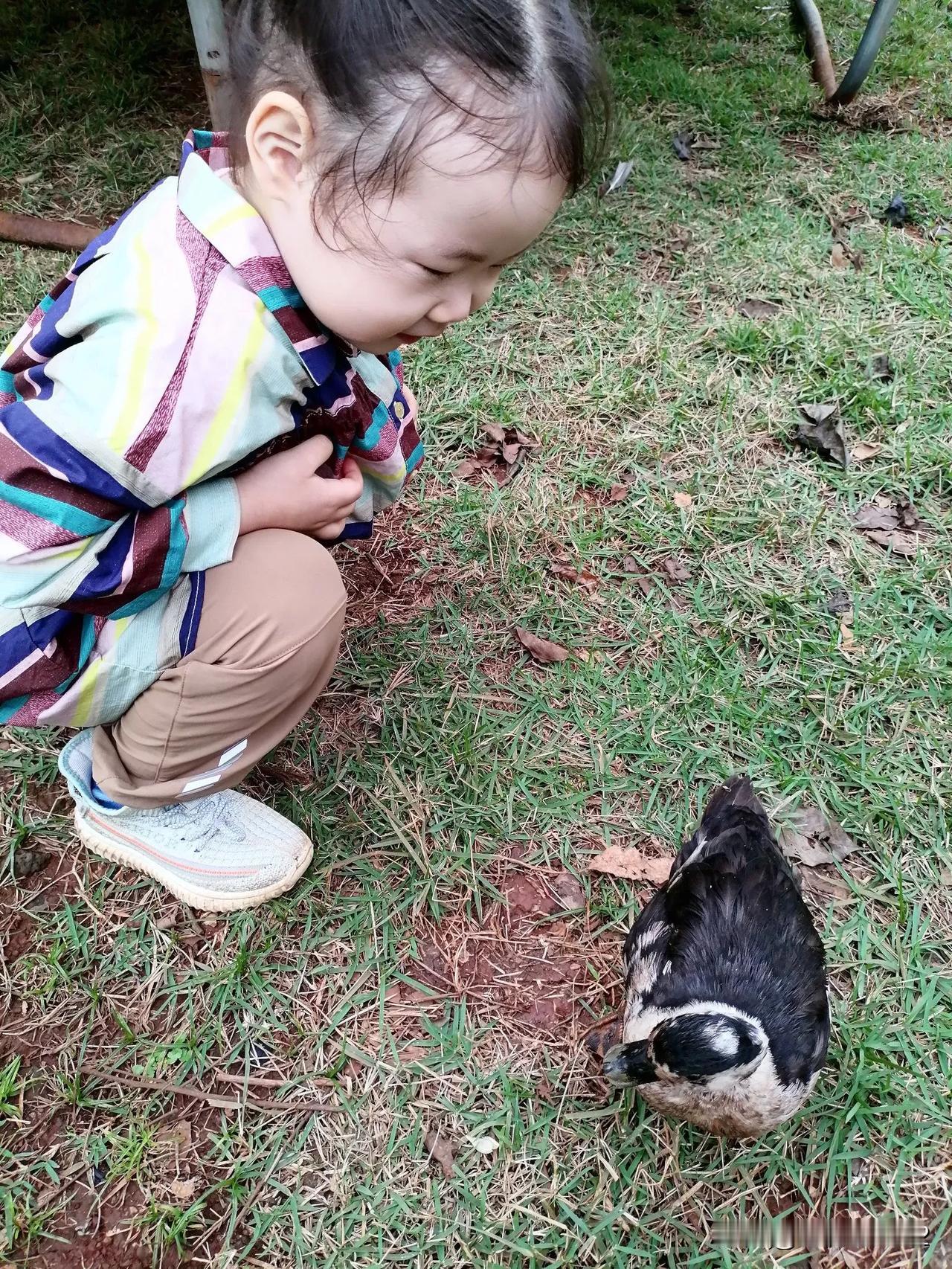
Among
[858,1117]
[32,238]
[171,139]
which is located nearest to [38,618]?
[858,1117]

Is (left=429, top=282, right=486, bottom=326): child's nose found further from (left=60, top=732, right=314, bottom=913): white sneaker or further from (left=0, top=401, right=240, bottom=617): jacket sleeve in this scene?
(left=60, top=732, right=314, bottom=913): white sneaker

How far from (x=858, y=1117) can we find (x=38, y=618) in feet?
6.09

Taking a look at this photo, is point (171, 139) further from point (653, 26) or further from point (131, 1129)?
point (131, 1129)

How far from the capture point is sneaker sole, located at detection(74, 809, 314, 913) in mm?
1920

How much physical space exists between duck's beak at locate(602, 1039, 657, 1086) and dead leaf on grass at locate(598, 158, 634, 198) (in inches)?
142

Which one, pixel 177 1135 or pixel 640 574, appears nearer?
pixel 177 1135

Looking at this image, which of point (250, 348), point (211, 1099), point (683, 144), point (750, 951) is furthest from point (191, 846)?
point (683, 144)

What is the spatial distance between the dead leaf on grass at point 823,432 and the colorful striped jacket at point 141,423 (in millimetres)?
2066

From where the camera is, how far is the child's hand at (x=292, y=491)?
1.58 metres

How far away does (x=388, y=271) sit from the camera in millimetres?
1340

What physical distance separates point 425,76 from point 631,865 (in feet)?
5.45

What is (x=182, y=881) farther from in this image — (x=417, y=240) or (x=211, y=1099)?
(x=417, y=240)

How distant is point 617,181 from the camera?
402 centimetres

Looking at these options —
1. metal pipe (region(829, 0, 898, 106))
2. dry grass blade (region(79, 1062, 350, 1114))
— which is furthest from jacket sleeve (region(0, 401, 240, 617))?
metal pipe (region(829, 0, 898, 106))
